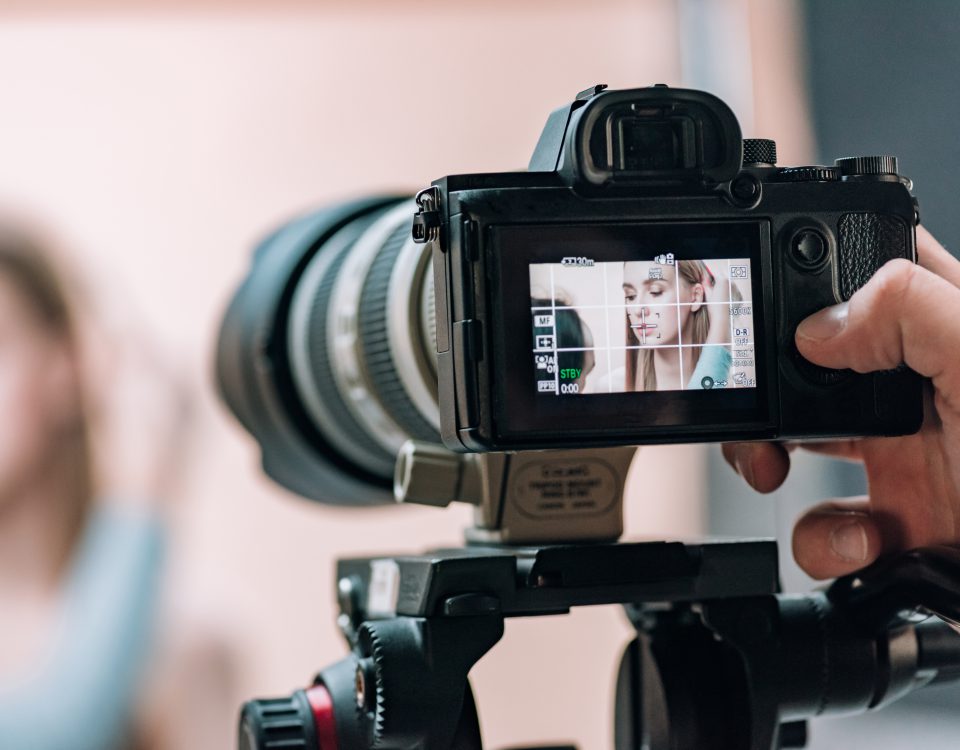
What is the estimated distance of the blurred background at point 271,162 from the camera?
156 cm

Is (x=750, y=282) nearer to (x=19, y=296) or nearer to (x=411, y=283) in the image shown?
(x=411, y=283)

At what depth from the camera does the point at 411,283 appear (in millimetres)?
647

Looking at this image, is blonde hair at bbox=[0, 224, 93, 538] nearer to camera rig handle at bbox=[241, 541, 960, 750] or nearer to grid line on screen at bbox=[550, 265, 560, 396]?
camera rig handle at bbox=[241, 541, 960, 750]

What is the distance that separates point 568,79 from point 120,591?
3.10 ft

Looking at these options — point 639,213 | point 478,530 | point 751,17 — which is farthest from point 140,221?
point 639,213

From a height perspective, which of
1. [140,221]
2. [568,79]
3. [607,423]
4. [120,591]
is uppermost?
[568,79]

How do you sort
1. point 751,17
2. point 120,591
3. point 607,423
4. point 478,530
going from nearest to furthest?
1. point 607,423
2. point 478,530
3. point 120,591
4. point 751,17

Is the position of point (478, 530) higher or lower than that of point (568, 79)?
lower

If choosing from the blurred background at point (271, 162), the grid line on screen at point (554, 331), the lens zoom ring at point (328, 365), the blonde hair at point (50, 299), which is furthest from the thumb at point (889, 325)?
the blonde hair at point (50, 299)

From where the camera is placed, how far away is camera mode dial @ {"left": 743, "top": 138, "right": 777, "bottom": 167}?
0.50 m

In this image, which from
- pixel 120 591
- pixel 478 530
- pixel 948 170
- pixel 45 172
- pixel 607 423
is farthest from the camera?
pixel 45 172

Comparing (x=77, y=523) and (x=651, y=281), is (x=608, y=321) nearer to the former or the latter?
(x=651, y=281)

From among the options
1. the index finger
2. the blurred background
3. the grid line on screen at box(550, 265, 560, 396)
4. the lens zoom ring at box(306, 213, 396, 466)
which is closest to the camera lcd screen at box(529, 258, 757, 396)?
the grid line on screen at box(550, 265, 560, 396)

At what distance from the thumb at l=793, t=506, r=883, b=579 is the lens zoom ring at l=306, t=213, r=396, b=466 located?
1.03ft
